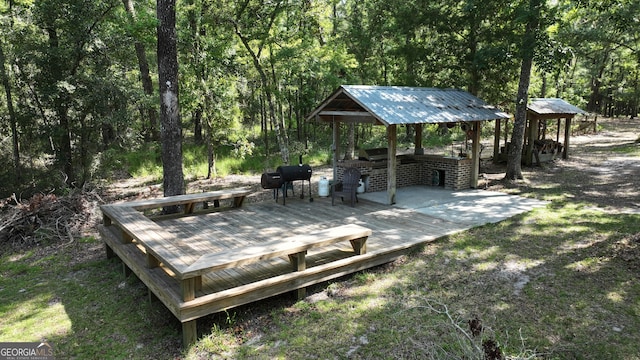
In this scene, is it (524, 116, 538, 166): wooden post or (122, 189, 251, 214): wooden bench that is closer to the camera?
(122, 189, 251, 214): wooden bench

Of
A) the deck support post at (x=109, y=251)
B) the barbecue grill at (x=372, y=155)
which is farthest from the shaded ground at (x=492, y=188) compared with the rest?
the barbecue grill at (x=372, y=155)

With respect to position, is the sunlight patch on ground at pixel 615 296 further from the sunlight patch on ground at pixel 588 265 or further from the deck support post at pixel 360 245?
the deck support post at pixel 360 245

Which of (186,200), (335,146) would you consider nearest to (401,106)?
(335,146)

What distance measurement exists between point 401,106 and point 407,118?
0.71m

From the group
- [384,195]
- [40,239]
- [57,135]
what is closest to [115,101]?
[57,135]

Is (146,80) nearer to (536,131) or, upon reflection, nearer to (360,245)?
(360,245)

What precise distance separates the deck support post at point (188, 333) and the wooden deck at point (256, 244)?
10mm

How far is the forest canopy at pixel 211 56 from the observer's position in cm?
975

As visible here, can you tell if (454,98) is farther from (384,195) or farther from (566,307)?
(566,307)

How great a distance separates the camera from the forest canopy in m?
9.75

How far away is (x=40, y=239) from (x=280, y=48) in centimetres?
799

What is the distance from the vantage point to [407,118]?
8508 mm

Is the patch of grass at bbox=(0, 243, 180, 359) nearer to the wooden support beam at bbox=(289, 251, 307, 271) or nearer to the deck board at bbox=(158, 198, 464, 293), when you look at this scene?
the deck board at bbox=(158, 198, 464, 293)

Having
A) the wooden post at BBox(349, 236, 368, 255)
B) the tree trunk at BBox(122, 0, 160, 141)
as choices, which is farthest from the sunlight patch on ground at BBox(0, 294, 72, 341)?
the tree trunk at BBox(122, 0, 160, 141)
